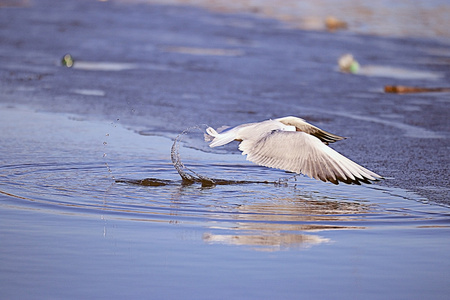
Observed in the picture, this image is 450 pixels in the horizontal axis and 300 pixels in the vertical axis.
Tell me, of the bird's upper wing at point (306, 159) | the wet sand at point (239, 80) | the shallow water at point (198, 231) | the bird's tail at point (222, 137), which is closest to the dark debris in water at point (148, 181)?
the shallow water at point (198, 231)

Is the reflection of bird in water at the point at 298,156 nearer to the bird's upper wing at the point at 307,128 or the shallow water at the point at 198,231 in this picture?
the shallow water at the point at 198,231

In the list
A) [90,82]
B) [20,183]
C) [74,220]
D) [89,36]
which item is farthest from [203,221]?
[89,36]

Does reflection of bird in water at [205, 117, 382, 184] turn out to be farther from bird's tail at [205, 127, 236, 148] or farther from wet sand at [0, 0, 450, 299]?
wet sand at [0, 0, 450, 299]

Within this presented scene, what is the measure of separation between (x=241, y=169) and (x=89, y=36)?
11.0m

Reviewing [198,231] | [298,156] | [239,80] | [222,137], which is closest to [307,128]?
[298,156]

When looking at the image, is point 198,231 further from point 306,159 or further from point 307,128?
point 307,128

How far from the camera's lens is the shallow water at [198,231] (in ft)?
13.2

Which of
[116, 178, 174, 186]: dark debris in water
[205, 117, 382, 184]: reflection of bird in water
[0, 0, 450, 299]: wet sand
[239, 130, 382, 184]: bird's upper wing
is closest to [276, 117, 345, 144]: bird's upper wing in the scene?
[0, 0, 450, 299]: wet sand

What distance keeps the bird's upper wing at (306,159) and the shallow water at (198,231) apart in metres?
0.19

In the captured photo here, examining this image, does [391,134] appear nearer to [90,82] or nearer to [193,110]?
[193,110]

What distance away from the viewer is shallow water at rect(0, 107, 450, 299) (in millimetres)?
4027

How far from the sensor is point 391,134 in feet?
28.8

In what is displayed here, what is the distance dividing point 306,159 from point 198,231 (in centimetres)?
141

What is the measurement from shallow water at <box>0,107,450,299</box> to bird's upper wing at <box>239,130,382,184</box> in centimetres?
19
